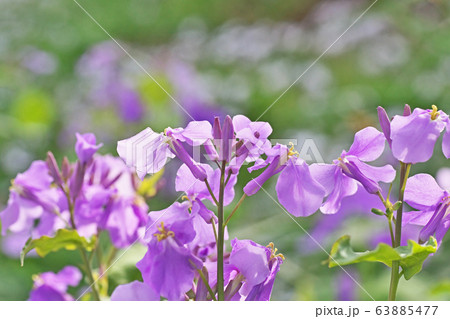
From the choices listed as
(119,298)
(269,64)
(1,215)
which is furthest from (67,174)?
(269,64)

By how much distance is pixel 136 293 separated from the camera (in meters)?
0.61

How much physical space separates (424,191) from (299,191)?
121mm

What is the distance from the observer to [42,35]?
10.0 ft

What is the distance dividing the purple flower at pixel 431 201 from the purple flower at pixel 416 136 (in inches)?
1.7

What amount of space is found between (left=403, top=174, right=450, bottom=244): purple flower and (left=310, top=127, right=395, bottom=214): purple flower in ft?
0.08

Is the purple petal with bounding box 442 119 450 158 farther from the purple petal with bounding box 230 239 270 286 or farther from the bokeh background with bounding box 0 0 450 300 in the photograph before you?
the bokeh background with bounding box 0 0 450 300

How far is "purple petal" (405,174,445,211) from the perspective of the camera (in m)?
0.63

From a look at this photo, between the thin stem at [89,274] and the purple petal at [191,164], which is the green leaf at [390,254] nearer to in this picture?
the purple petal at [191,164]

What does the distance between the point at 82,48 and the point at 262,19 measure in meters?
1.45

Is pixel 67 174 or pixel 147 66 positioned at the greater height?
pixel 67 174

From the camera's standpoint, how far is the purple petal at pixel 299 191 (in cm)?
61

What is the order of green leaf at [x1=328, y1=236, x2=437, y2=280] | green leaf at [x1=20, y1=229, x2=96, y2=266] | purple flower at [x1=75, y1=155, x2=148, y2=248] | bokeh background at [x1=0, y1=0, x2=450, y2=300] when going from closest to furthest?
green leaf at [x1=328, y1=236, x2=437, y2=280], green leaf at [x1=20, y1=229, x2=96, y2=266], purple flower at [x1=75, y1=155, x2=148, y2=248], bokeh background at [x1=0, y1=0, x2=450, y2=300]

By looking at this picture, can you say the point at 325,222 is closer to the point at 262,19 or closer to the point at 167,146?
the point at 167,146

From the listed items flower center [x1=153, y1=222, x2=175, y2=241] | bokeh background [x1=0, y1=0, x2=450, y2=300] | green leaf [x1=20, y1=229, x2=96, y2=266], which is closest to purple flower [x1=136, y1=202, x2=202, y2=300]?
flower center [x1=153, y1=222, x2=175, y2=241]
